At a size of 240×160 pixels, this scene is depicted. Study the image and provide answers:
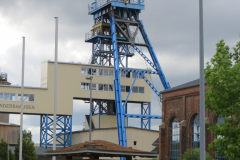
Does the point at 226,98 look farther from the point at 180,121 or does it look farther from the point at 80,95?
the point at 80,95

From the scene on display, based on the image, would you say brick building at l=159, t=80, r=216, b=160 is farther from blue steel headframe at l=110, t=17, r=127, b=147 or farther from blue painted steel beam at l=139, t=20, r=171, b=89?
blue painted steel beam at l=139, t=20, r=171, b=89

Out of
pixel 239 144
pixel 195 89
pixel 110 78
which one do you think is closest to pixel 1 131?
pixel 110 78

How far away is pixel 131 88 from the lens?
2447 inches

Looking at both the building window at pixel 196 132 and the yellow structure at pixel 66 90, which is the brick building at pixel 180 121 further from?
the yellow structure at pixel 66 90

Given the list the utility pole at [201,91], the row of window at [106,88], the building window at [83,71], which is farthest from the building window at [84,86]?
the utility pole at [201,91]

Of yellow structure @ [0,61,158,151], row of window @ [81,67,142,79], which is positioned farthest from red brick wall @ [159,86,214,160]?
row of window @ [81,67,142,79]

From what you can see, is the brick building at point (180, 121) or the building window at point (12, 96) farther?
the building window at point (12, 96)

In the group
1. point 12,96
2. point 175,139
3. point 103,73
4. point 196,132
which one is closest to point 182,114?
point 196,132

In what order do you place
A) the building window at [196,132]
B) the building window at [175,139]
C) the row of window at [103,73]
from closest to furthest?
the building window at [196,132]
the building window at [175,139]
the row of window at [103,73]

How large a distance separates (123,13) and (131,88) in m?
10.9

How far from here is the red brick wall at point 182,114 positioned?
136 ft

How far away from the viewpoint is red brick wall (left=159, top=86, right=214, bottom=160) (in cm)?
4150

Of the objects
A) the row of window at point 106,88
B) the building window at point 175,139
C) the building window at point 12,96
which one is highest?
the row of window at point 106,88

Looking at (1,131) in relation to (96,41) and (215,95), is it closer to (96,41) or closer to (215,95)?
(96,41)
